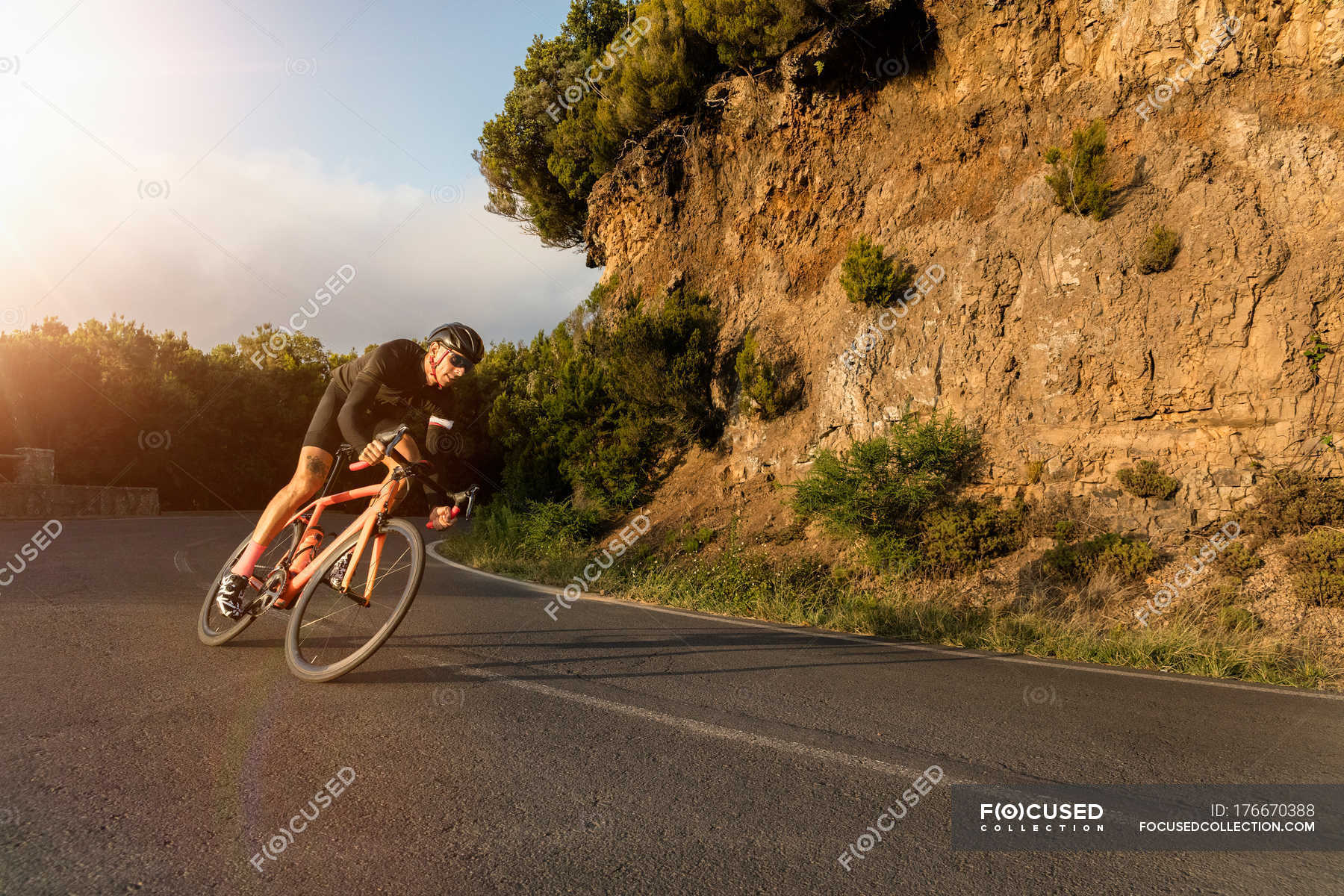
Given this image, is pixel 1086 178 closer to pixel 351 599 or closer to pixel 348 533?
pixel 348 533

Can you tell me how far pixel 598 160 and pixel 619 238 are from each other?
270 cm

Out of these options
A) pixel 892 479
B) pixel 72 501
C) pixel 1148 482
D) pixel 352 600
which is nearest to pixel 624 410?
pixel 892 479

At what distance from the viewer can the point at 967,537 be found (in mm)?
11828

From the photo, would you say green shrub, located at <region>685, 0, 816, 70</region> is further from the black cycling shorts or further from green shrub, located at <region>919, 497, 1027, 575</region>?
the black cycling shorts

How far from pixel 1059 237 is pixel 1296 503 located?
620 cm

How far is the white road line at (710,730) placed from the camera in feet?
11.5

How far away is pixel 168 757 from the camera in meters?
3.15

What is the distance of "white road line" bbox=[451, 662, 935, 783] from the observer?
3499 mm

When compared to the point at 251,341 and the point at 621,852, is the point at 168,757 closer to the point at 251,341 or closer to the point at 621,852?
the point at 621,852

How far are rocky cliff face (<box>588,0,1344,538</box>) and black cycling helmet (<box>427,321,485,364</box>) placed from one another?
35.9 ft

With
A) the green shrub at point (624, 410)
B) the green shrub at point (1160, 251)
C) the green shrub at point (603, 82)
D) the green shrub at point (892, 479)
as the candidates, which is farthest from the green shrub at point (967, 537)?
the green shrub at point (603, 82)

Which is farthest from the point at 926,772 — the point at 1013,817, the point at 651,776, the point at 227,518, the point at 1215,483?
the point at 227,518

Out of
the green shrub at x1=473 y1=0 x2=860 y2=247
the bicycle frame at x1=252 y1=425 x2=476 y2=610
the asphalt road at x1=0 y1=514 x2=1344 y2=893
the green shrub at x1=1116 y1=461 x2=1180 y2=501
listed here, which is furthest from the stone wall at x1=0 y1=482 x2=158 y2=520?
the green shrub at x1=1116 y1=461 x2=1180 y2=501

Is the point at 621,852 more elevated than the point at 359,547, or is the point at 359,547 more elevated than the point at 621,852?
the point at 359,547
